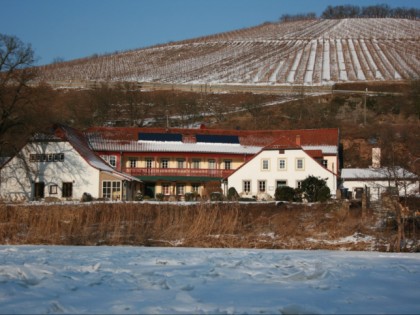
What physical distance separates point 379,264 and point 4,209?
1759cm

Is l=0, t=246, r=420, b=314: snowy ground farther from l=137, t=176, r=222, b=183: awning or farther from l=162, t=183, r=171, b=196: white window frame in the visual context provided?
l=162, t=183, r=171, b=196: white window frame

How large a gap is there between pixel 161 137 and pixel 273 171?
1276 cm

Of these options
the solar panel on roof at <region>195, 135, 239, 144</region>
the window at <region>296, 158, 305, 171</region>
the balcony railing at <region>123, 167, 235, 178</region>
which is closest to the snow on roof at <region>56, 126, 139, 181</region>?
the balcony railing at <region>123, 167, 235, 178</region>

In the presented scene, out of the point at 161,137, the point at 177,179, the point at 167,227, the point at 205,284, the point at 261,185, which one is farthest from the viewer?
the point at 161,137

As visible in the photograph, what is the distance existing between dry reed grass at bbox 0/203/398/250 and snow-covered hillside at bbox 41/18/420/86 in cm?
6229

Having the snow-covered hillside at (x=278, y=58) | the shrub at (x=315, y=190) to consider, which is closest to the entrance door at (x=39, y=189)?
the shrub at (x=315, y=190)

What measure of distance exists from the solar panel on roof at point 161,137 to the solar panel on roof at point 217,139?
1887 mm

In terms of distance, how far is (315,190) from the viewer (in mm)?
40094

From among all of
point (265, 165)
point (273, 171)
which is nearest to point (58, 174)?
point (265, 165)

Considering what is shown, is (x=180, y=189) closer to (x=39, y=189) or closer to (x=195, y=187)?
(x=195, y=187)

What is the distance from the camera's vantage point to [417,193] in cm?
3903

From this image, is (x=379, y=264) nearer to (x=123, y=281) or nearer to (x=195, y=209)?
(x=123, y=281)

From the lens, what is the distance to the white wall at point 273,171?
47.5 metres

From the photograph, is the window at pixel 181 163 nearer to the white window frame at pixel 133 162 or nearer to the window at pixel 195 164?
the window at pixel 195 164
